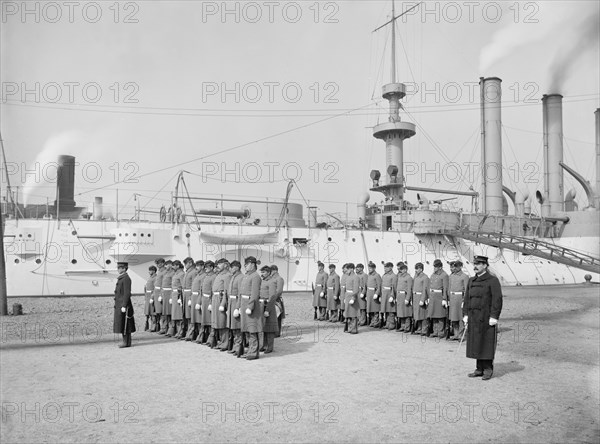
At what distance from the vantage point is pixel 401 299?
487 inches

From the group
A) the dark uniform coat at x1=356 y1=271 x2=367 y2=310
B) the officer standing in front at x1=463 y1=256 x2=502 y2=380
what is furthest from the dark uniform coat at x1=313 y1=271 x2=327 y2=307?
the officer standing in front at x1=463 y1=256 x2=502 y2=380

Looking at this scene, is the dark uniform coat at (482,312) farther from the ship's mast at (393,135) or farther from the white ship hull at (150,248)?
the ship's mast at (393,135)

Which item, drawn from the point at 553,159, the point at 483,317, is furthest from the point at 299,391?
the point at 553,159

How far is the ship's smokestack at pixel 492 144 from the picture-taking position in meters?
34.6

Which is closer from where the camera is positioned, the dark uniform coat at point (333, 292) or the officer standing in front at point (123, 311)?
the officer standing in front at point (123, 311)

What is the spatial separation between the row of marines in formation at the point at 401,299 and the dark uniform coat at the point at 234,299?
3824mm

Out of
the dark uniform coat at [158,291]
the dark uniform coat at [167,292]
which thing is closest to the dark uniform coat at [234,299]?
the dark uniform coat at [167,292]

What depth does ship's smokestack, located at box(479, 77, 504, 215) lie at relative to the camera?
34594 mm

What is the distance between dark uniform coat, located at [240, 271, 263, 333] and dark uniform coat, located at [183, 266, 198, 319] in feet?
8.14

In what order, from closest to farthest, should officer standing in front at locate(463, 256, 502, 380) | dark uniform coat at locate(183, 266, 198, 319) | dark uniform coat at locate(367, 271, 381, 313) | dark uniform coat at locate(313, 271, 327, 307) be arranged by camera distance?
officer standing in front at locate(463, 256, 502, 380) < dark uniform coat at locate(183, 266, 198, 319) < dark uniform coat at locate(367, 271, 381, 313) < dark uniform coat at locate(313, 271, 327, 307)

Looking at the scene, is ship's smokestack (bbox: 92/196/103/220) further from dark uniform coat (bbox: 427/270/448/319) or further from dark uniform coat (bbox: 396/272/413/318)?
dark uniform coat (bbox: 427/270/448/319)

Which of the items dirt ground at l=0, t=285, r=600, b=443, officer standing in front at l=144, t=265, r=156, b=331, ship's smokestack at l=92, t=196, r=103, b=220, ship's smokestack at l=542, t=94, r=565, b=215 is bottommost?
dirt ground at l=0, t=285, r=600, b=443

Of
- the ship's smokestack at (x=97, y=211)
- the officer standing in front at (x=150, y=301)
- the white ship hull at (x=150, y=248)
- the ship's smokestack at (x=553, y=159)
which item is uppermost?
the ship's smokestack at (x=553, y=159)

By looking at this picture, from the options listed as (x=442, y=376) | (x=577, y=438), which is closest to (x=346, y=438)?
(x=577, y=438)
